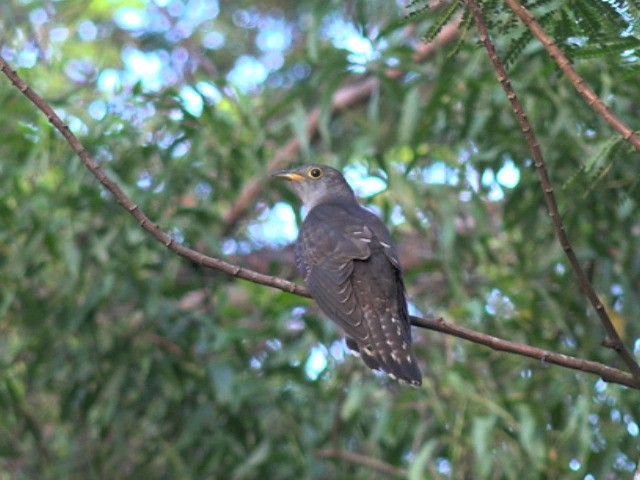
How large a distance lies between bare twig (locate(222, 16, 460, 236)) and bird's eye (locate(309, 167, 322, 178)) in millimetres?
347

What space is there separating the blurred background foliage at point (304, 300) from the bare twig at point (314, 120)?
272 millimetres

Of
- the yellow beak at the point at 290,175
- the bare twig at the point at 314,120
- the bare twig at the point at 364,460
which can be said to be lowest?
the bare twig at the point at 364,460

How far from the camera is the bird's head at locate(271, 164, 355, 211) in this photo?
6473mm

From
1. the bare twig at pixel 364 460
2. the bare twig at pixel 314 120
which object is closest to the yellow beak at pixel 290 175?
the bare twig at pixel 314 120

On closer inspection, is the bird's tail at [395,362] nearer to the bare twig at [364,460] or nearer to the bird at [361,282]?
the bird at [361,282]

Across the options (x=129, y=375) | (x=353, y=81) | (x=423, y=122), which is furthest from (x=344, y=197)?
(x=353, y=81)

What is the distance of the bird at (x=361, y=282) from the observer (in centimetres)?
464

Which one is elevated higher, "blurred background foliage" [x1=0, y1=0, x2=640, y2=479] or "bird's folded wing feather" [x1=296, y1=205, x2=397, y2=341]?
"bird's folded wing feather" [x1=296, y1=205, x2=397, y2=341]

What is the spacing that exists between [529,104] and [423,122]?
2.05 ft

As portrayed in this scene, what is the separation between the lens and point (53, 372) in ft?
23.2

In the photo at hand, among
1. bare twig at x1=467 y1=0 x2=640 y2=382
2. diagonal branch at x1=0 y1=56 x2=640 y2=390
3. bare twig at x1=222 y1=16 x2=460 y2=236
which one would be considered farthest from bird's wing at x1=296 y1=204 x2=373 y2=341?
bare twig at x1=222 y1=16 x2=460 y2=236

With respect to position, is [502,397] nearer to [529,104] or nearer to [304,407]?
[304,407]

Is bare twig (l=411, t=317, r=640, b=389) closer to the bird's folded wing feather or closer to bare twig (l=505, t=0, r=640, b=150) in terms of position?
bare twig (l=505, t=0, r=640, b=150)

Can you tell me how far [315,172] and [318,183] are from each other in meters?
0.06
